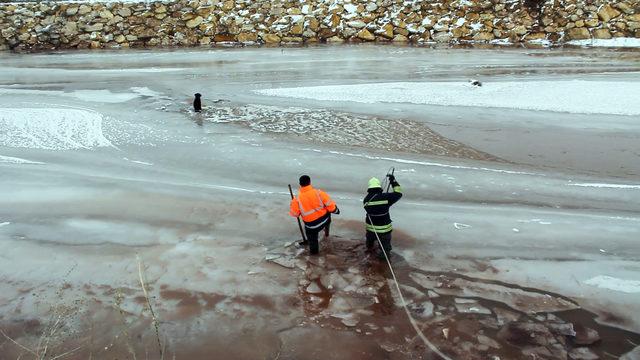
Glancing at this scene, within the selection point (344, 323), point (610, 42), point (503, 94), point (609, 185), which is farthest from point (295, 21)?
point (344, 323)

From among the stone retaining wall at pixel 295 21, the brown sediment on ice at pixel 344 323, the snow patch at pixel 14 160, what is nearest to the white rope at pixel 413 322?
the brown sediment on ice at pixel 344 323

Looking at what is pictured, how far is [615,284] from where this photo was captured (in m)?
6.16

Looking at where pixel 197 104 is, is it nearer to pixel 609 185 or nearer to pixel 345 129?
pixel 345 129

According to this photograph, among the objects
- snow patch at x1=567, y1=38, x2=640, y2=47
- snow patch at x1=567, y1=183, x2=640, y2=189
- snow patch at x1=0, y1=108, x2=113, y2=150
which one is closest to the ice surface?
snow patch at x1=567, y1=183, x2=640, y2=189

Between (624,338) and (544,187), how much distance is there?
434 cm

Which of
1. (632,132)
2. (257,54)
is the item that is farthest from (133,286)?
(257,54)

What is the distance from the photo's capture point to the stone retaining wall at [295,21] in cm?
2439

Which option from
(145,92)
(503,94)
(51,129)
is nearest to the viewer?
(51,129)

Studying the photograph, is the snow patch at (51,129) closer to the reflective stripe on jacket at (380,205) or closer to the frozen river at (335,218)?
the frozen river at (335,218)

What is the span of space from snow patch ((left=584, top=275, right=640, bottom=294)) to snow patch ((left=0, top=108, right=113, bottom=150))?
10.5m

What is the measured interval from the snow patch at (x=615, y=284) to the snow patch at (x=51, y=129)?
10.5 metres

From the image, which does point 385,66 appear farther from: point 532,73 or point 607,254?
point 607,254

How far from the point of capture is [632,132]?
11.7 metres

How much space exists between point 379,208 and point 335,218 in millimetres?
1769
